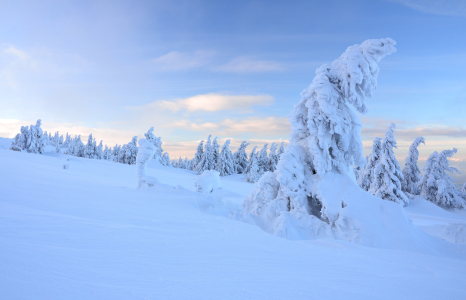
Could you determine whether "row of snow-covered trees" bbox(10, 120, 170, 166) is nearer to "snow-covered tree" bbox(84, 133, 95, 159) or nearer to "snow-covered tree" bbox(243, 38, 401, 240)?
"snow-covered tree" bbox(84, 133, 95, 159)

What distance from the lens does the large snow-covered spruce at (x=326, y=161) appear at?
8.73m

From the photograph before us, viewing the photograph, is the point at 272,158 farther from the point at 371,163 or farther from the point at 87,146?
the point at 87,146

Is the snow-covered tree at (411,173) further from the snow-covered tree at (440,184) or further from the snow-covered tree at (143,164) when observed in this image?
the snow-covered tree at (143,164)

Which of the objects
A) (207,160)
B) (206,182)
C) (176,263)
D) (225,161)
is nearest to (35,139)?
(207,160)

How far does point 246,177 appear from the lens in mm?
45438

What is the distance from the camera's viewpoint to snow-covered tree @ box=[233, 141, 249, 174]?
183 feet

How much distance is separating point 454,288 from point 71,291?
498 centimetres

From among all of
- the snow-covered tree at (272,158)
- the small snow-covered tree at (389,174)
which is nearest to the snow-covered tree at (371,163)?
the small snow-covered tree at (389,174)

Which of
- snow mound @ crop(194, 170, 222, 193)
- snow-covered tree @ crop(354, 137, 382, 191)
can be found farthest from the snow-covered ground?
snow-covered tree @ crop(354, 137, 382, 191)

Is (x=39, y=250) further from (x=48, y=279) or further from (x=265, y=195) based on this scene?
(x=265, y=195)

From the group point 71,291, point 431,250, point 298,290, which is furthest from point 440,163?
point 71,291

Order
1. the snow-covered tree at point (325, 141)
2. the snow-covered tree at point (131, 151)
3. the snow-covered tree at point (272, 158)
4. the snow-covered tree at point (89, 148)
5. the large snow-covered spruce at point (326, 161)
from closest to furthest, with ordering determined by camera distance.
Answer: the large snow-covered spruce at point (326, 161) → the snow-covered tree at point (325, 141) → the snow-covered tree at point (272, 158) → the snow-covered tree at point (131, 151) → the snow-covered tree at point (89, 148)

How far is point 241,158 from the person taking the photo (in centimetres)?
5650

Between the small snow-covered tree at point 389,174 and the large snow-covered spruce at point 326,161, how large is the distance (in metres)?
18.3
